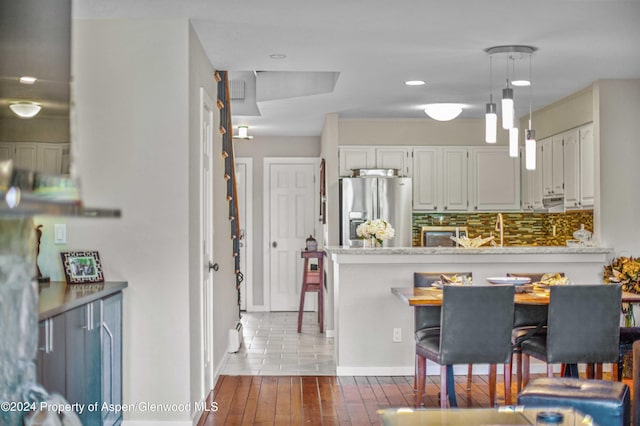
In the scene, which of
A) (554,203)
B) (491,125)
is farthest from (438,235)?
(491,125)

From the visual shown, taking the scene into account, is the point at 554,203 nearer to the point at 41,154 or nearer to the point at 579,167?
the point at 579,167

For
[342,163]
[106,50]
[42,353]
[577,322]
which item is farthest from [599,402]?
[342,163]

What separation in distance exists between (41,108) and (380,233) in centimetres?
544

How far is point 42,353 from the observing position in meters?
2.76

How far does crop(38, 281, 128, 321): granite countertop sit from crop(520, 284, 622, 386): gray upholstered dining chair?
258cm

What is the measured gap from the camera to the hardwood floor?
4465 millimetres

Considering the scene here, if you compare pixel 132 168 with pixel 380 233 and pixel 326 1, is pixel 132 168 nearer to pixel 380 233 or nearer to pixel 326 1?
pixel 326 1

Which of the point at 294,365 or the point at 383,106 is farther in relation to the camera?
the point at 383,106

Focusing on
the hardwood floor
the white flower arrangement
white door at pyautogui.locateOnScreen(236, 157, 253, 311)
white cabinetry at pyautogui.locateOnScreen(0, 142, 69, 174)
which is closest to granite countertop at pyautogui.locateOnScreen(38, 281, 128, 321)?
the hardwood floor

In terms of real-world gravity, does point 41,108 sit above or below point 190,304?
above

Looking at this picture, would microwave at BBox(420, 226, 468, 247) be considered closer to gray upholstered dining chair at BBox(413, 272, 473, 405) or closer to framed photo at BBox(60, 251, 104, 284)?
gray upholstered dining chair at BBox(413, 272, 473, 405)

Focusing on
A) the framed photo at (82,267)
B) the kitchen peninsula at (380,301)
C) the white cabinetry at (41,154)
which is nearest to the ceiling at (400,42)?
the framed photo at (82,267)

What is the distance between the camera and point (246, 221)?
384 inches

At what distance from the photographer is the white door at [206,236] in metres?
4.76
